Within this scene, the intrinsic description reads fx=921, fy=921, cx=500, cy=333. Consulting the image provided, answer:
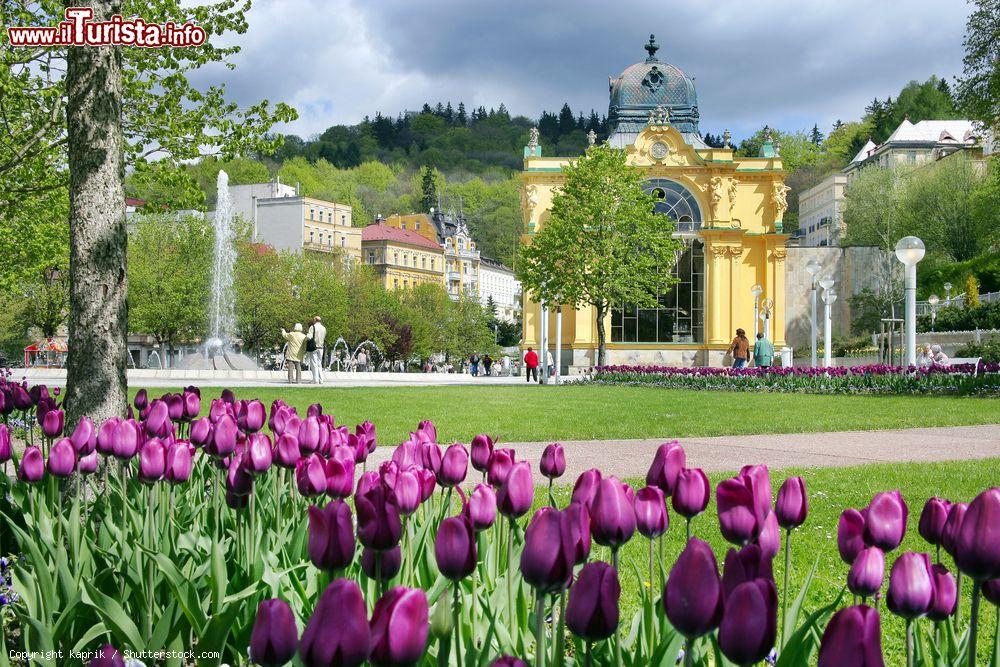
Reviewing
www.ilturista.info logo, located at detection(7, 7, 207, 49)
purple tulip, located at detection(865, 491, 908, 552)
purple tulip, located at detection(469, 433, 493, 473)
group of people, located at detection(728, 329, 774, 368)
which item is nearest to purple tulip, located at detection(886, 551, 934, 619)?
purple tulip, located at detection(865, 491, 908, 552)

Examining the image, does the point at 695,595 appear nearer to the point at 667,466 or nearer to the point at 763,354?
the point at 667,466

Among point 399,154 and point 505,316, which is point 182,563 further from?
point 399,154

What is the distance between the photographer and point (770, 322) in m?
54.2

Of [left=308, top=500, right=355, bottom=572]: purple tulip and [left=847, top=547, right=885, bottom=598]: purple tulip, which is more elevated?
[left=308, top=500, right=355, bottom=572]: purple tulip

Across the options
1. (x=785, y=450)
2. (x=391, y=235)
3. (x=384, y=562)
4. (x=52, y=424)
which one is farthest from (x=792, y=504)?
(x=391, y=235)

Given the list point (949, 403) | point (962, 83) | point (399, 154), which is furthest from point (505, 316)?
point (949, 403)

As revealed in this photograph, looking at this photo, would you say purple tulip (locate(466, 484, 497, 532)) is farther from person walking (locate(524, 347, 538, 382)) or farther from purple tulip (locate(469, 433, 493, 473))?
person walking (locate(524, 347, 538, 382))

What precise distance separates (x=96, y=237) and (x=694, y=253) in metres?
50.0

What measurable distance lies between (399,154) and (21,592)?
182326 mm

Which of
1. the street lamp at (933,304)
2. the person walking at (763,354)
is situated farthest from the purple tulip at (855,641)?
the street lamp at (933,304)

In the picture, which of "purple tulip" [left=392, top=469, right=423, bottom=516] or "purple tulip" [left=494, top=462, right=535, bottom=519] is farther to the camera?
"purple tulip" [left=392, top=469, right=423, bottom=516]

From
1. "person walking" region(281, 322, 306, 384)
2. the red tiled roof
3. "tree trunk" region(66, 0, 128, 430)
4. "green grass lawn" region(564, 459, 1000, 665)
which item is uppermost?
the red tiled roof

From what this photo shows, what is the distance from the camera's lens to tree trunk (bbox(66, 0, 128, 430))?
543 cm

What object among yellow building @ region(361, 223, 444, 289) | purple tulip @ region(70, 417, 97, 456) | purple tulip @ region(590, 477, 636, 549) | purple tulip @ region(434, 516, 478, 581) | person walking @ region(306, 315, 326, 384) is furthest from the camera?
yellow building @ region(361, 223, 444, 289)
